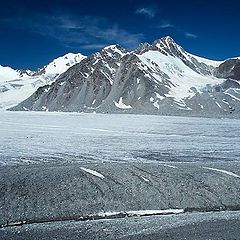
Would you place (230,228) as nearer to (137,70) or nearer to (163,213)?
(163,213)

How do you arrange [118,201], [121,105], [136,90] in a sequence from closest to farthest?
1. [118,201]
2. [121,105]
3. [136,90]

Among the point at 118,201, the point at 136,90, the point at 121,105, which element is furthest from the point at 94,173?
the point at 136,90

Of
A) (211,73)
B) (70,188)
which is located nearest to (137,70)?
(211,73)

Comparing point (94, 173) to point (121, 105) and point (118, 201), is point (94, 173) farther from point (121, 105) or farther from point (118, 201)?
point (121, 105)

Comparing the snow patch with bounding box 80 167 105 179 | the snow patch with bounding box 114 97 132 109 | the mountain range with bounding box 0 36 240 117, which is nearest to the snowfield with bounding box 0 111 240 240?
the snow patch with bounding box 80 167 105 179

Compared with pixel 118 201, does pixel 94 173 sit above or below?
above

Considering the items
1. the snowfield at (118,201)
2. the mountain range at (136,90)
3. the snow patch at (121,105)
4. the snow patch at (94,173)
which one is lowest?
the snowfield at (118,201)

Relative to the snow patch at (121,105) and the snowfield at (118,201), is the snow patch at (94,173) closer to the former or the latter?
the snowfield at (118,201)

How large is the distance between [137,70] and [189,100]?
100 feet

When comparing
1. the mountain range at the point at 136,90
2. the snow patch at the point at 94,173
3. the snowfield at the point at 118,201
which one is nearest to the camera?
the snowfield at the point at 118,201

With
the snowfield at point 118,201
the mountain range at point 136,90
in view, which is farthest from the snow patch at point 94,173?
the mountain range at point 136,90

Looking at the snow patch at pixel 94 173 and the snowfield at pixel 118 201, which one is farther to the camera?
the snow patch at pixel 94 173

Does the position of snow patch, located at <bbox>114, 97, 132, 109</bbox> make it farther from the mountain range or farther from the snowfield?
the snowfield

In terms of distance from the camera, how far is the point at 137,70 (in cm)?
12988
